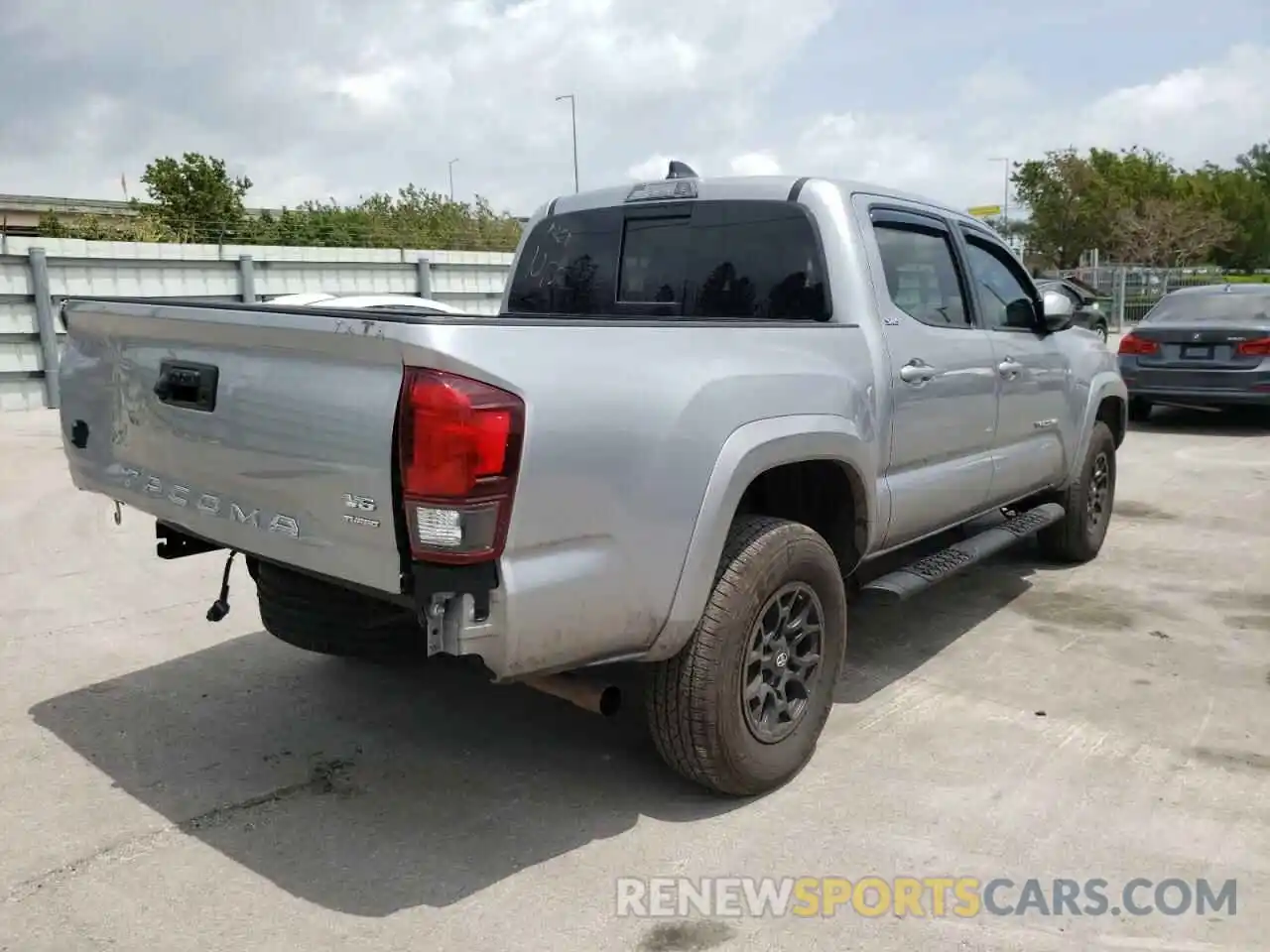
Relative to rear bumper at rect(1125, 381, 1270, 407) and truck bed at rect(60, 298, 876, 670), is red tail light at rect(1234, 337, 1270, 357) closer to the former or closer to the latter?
rear bumper at rect(1125, 381, 1270, 407)

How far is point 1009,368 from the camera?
197 inches

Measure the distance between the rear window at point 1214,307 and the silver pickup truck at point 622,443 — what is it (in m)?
7.97

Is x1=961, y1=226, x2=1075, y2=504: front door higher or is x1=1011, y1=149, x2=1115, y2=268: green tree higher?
x1=1011, y1=149, x2=1115, y2=268: green tree

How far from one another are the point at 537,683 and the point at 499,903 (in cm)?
60

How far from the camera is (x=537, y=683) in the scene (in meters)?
3.17

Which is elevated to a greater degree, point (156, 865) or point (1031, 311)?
point (1031, 311)

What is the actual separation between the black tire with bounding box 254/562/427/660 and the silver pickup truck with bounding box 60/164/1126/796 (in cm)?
1

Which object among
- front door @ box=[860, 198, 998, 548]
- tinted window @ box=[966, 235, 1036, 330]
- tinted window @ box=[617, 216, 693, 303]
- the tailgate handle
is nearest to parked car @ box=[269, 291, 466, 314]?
the tailgate handle

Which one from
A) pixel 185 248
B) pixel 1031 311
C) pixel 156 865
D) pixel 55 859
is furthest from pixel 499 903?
pixel 185 248

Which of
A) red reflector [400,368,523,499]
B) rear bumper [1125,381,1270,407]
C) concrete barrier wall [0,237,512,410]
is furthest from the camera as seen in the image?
concrete barrier wall [0,237,512,410]

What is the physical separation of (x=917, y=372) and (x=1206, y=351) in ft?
28.4

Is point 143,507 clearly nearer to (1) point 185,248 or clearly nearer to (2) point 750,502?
(2) point 750,502

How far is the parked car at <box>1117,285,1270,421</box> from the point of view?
1107 centimetres

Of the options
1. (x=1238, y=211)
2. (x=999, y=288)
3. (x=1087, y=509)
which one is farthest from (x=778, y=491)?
(x=1238, y=211)
